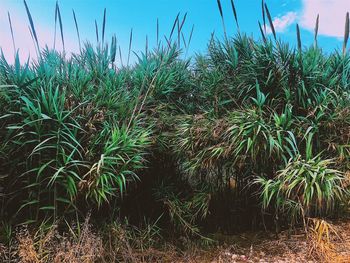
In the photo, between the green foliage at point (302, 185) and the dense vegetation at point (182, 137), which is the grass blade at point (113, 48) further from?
the green foliage at point (302, 185)

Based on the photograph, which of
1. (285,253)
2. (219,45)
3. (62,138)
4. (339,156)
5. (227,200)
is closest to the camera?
(62,138)

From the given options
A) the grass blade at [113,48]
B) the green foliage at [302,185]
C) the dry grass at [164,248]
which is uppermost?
the grass blade at [113,48]

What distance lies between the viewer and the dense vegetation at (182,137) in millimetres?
2906

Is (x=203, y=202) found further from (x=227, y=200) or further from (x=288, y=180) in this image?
(x=288, y=180)

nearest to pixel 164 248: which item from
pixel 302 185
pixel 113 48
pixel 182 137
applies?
pixel 182 137

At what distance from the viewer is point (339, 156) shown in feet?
11.0

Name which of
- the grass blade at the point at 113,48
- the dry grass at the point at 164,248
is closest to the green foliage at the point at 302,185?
the dry grass at the point at 164,248

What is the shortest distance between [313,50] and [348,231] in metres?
2.02

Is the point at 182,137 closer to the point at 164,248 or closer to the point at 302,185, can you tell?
the point at 164,248

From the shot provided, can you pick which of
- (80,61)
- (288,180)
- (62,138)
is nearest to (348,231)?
(288,180)

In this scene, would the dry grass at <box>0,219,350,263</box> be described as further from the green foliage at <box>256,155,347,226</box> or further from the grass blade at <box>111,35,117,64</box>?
the grass blade at <box>111,35,117,64</box>

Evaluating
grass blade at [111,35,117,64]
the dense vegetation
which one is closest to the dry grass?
the dense vegetation

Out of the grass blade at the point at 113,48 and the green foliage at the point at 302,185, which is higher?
the grass blade at the point at 113,48

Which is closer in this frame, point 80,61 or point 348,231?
point 348,231
